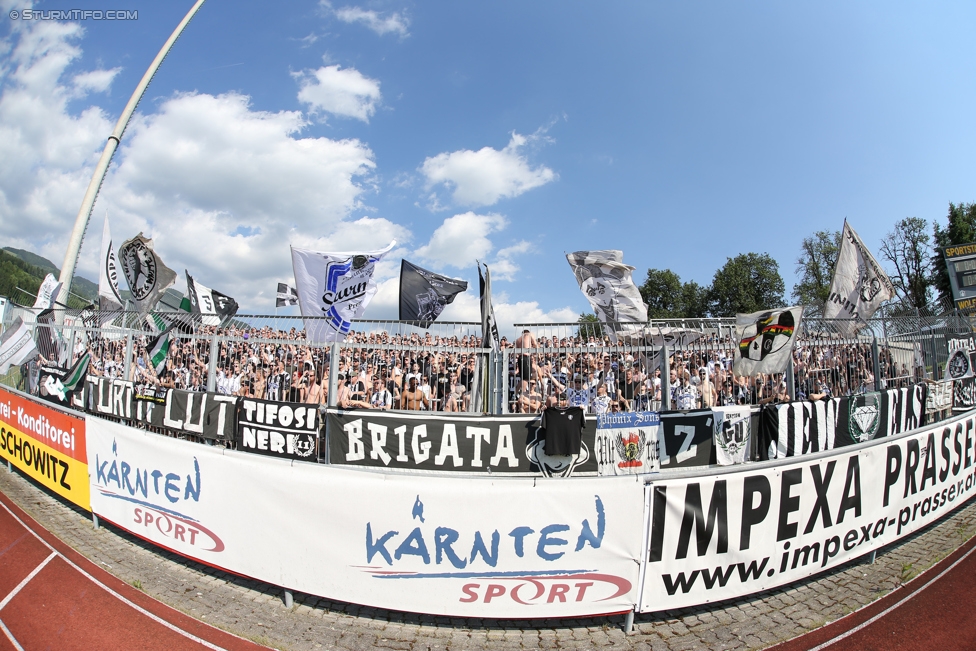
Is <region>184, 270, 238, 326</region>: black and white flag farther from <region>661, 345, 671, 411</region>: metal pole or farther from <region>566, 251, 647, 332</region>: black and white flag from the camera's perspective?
<region>661, 345, 671, 411</region>: metal pole

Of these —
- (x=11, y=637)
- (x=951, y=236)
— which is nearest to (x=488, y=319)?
(x=11, y=637)

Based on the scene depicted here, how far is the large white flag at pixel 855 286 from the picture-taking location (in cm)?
854

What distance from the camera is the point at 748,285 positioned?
200ft

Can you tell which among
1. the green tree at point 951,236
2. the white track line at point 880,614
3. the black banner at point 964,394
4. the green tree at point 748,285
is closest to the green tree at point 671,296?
the green tree at point 748,285

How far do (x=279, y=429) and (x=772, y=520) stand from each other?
21.3 feet

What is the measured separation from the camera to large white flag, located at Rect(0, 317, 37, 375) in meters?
10.6

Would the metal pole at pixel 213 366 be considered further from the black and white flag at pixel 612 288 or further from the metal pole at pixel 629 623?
the metal pole at pixel 629 623

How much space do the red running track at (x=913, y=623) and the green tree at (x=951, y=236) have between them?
51772 mm

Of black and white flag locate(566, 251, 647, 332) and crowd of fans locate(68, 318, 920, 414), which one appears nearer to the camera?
crowd of fans locate(68, 318, 920, 414)

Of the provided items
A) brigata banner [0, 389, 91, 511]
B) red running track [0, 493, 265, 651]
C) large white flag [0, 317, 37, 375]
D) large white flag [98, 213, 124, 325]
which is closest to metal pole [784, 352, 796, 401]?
red running track [0, 493, 265, 651]

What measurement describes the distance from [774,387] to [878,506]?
2.28m

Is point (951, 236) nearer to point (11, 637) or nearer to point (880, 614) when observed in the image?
point (880, 614)

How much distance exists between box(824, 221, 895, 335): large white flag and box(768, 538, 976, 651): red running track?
4.23 meters

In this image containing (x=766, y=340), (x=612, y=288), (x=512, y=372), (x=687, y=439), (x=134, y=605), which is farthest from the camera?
(x=612, y=288)
